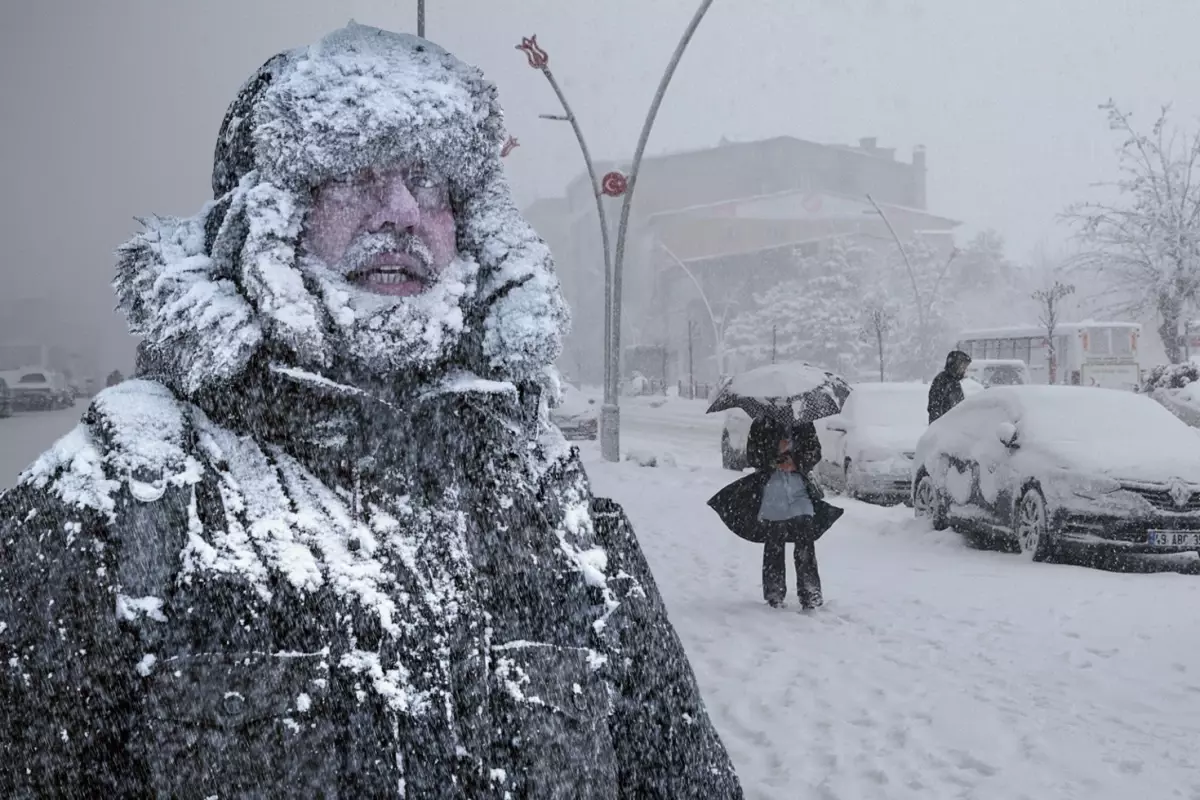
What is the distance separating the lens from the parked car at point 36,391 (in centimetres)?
4612

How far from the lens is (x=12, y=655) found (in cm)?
129

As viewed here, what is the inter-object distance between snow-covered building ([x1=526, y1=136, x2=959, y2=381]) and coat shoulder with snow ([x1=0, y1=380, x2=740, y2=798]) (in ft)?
178

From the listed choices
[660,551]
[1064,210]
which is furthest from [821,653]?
[1064,210]

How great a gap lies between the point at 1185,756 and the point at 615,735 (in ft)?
14.1

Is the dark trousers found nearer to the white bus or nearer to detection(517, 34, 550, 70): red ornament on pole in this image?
detection(517, 34, 550, 70): red ornament on pole

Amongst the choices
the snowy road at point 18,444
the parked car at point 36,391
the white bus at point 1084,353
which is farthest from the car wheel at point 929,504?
the parked car at point 36,391

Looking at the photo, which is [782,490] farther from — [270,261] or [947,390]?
[270,261]

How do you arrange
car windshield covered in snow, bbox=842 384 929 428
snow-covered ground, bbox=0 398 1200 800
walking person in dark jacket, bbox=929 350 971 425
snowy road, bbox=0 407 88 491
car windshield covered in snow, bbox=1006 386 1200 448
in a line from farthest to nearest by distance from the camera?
1. snowy road, bbox=0 407 88 491
2. car windshield covered in snow, bbox=842 384 929 428
3. walking person in dark jacket, bbox=929 350 971 425
4. car windshield covered in snow, bbox=1006 386 1200 448
5. snow-covered ground, bbox=0 398 1200 800

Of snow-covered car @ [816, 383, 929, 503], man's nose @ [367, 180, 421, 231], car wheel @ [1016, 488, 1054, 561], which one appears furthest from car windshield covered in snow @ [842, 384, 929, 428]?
man's nose @ [367, 180, 421, 231]

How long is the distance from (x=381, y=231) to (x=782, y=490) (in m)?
6.58

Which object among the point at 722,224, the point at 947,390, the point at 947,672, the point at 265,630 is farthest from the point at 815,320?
the point at 265,630

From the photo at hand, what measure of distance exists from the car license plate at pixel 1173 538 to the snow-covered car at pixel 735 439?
29.0 ft

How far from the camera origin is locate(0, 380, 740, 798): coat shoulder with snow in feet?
4.23

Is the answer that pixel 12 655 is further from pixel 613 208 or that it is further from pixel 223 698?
pixel 613 208
